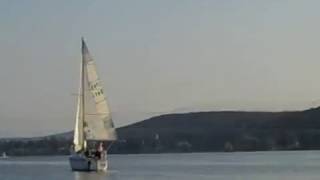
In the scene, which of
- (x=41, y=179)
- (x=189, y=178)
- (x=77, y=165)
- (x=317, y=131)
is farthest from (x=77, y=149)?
(x=317, y=131)

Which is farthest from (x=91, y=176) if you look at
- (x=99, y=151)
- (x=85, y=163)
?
Result: (x=99, y=151)

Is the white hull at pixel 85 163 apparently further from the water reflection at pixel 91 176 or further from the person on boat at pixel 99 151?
the water reflection at pixel 91 176

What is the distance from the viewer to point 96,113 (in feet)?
259

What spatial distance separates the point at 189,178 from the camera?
7194 cm

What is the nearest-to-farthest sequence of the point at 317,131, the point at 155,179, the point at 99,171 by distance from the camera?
the point at 155,179
the point at 99,171
the point at 317,131

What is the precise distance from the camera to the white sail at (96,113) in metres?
78.6

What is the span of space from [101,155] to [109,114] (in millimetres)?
3814

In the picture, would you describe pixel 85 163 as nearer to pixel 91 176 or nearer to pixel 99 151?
pixel 99 151

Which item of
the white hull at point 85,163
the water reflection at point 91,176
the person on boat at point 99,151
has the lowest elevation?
the water reflection at point 91,176

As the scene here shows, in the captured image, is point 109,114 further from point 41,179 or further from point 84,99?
point 41,179

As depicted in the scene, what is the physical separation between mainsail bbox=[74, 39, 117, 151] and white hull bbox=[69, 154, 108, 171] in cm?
110

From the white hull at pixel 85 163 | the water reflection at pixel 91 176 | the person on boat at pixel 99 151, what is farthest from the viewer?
the person on boat at pixel 99 151

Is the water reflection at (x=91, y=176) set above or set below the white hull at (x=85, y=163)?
below

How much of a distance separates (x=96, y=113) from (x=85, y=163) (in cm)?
451
